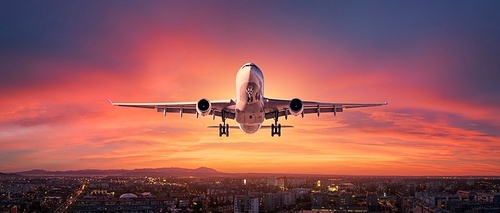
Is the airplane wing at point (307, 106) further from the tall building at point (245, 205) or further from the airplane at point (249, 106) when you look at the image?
the tall building at point (245, 205)

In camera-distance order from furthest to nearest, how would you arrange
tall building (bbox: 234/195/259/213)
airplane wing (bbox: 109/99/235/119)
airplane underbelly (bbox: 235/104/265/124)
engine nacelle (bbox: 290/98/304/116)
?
tall building (bbox: 234/195/259/213) < airplane wing (bbox: 109/99/235/119) < engine nacelle (bbox: 290/98/304/116) < airplane underbelly (bbox: 235/104/265/124)

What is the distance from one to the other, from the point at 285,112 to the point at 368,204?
417ft

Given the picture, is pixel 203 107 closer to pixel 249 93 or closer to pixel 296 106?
pixel 249 93

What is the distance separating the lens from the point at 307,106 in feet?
144

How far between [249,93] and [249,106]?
67.6 inches

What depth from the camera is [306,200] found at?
623ft

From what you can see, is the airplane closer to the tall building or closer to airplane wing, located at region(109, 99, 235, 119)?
airplane wing, located at region(109, 99, 235, 119)

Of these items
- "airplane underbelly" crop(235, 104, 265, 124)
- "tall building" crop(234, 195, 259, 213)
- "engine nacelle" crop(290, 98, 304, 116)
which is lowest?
"tall building" crop(234, 195, 259, 213)

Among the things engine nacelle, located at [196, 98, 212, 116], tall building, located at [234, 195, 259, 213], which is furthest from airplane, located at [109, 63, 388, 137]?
tall building, located at [234, 195, 259, 213]

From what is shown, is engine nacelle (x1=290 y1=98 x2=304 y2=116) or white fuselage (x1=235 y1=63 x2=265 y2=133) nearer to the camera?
white fuselage (x1=235 y1=63 x2=265 y2=133)

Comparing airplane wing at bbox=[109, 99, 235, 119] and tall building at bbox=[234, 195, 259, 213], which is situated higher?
airplane wing at bbox=[109, 99, 235, 119]

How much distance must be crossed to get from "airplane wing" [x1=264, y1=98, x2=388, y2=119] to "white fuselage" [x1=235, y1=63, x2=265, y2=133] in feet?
5.59

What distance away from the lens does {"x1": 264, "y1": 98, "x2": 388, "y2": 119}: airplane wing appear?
1524 inches

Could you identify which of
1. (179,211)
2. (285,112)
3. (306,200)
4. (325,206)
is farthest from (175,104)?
(306,200)
